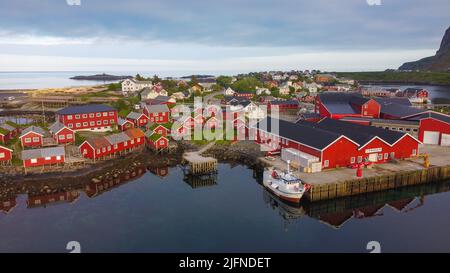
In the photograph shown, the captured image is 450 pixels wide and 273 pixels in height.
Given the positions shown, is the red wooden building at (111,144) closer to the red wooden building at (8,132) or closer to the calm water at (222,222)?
the calm water at (222,222)

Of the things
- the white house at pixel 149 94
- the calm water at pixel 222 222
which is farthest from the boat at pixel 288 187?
the white house at pixel 149 94

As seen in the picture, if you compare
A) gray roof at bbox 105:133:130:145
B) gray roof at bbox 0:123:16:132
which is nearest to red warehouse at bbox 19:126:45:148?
gray roof at bbox 0:123:16:132

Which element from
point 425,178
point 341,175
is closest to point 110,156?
point 341,175

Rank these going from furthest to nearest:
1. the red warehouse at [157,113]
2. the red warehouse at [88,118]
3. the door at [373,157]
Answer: the red warehouse at [157,113] < the red warehouse at [88,118] < the door at [373,157]

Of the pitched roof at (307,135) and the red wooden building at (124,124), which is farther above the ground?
the pitched roof at (307,135)

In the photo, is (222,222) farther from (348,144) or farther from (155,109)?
(155,109)

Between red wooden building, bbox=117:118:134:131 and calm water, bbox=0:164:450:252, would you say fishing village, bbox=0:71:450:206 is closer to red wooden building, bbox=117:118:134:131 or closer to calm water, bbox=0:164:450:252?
red wooden building, bbox=117:118:134:131
